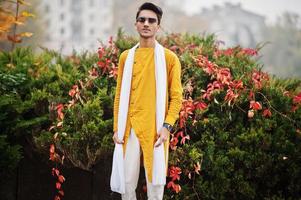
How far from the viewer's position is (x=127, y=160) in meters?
3.52

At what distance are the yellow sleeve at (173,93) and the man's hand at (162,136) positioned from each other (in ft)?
0.24

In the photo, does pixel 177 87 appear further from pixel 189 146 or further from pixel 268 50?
pixel 268 50

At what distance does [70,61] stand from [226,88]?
2296mm

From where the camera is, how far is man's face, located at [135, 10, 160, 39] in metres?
3.49

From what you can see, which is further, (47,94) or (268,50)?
(268,50)

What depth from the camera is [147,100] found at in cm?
350

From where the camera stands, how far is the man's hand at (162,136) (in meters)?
3.40

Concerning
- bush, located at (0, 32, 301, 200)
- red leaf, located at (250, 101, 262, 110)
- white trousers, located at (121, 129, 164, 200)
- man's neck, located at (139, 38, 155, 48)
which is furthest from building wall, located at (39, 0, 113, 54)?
white trousers, located at (121, 129, 164, 200)

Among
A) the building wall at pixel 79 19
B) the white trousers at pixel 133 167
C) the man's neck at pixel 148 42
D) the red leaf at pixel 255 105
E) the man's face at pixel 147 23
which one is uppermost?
the building wall at pixel 79 19

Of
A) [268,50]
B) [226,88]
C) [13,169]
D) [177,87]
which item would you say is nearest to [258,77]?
[226,88]

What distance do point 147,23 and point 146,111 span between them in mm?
707

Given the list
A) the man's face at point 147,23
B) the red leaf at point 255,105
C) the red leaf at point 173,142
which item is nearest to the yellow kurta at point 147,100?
the man's face at point 147,23

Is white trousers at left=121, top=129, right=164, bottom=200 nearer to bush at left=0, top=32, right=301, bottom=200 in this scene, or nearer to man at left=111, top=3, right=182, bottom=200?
man at left=111, top=3, right=182, bottom=200

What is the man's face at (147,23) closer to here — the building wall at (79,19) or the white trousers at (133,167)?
the white trousers at (133,167)
